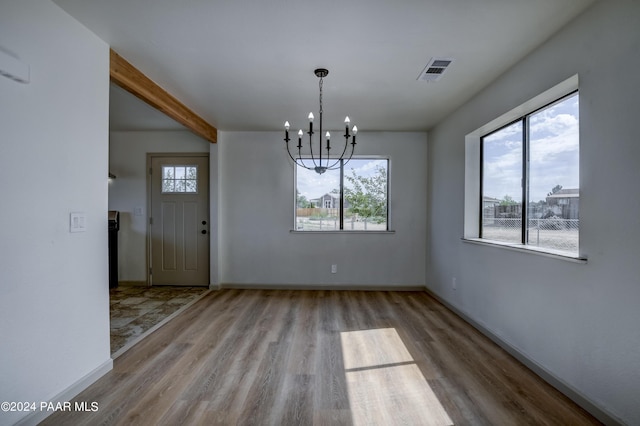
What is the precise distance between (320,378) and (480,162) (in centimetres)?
294

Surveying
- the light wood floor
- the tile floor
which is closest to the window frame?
the light wood floor

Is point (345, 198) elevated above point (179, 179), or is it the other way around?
point (179, 179)

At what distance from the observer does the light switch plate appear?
2088 mm

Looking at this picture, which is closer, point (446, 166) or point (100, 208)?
point (100, 208)

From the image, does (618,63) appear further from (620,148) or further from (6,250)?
(6,250)

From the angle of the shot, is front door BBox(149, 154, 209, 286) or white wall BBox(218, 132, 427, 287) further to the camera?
front door BBox(149, 154, 209, 286)

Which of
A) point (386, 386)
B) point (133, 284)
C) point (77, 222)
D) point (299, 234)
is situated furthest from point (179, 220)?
point (386, 386)

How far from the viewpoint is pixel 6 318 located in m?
1.68

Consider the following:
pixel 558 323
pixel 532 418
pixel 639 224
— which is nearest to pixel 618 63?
pixel 639 224

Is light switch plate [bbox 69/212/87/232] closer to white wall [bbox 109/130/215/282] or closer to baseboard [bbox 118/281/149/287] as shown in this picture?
white wall [bbox 109/130/215/282]

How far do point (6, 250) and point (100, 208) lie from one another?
719mm

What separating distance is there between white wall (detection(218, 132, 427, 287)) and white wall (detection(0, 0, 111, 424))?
2635mm

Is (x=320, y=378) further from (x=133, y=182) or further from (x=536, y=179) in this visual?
(x=133, y=182)

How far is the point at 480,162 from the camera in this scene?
12.0 feet
